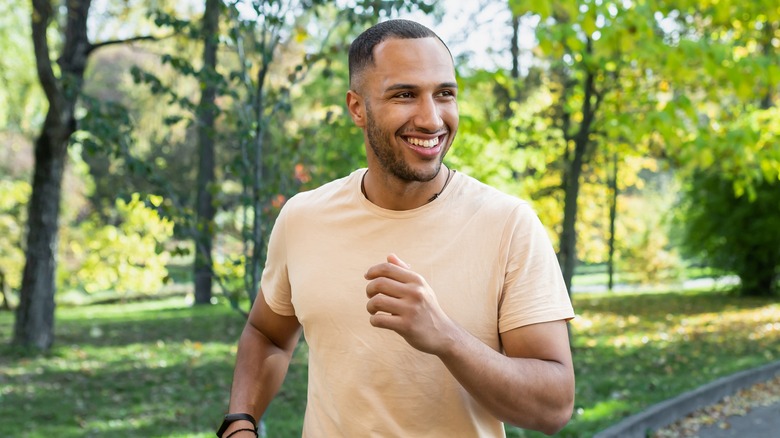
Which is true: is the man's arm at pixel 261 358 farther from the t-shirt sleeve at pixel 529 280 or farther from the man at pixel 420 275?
the t-shirt sleeve at pixel 529 280

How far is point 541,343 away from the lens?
1.95m

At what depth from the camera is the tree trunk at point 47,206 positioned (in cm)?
1234

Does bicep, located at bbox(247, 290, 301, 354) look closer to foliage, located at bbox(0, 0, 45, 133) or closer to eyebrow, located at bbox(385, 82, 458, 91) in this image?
eyebrow, located at bbox(385, 82, 458, 91)

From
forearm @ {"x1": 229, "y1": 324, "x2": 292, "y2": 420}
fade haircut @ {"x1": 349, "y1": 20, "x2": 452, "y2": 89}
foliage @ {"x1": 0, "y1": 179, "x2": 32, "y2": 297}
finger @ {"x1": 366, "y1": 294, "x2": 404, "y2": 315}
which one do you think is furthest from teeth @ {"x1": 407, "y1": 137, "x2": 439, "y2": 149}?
foliage @ {"x1": 0, "y1": 179, "x2": 32, "y2": 297}

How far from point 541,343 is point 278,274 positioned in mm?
798

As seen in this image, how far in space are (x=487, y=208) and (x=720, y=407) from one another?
7.26 meters

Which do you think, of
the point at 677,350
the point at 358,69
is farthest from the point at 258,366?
the point at 677,350

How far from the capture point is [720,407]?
28.0 feet

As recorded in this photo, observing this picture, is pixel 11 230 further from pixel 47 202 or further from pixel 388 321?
pixel 388 321

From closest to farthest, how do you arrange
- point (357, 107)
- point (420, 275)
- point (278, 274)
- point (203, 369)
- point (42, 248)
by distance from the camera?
point (420, 275) → point (357, 107) → point (278, 274) → point (203, 369) → point (42, 248)

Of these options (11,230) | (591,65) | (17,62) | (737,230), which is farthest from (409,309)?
(11,230)

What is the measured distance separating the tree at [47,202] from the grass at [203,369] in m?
0.44

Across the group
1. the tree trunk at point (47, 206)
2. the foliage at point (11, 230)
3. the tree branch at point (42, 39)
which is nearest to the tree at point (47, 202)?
the tree trunk at point (47, 206)

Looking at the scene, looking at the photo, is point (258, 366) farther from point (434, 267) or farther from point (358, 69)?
point (358, 69)
